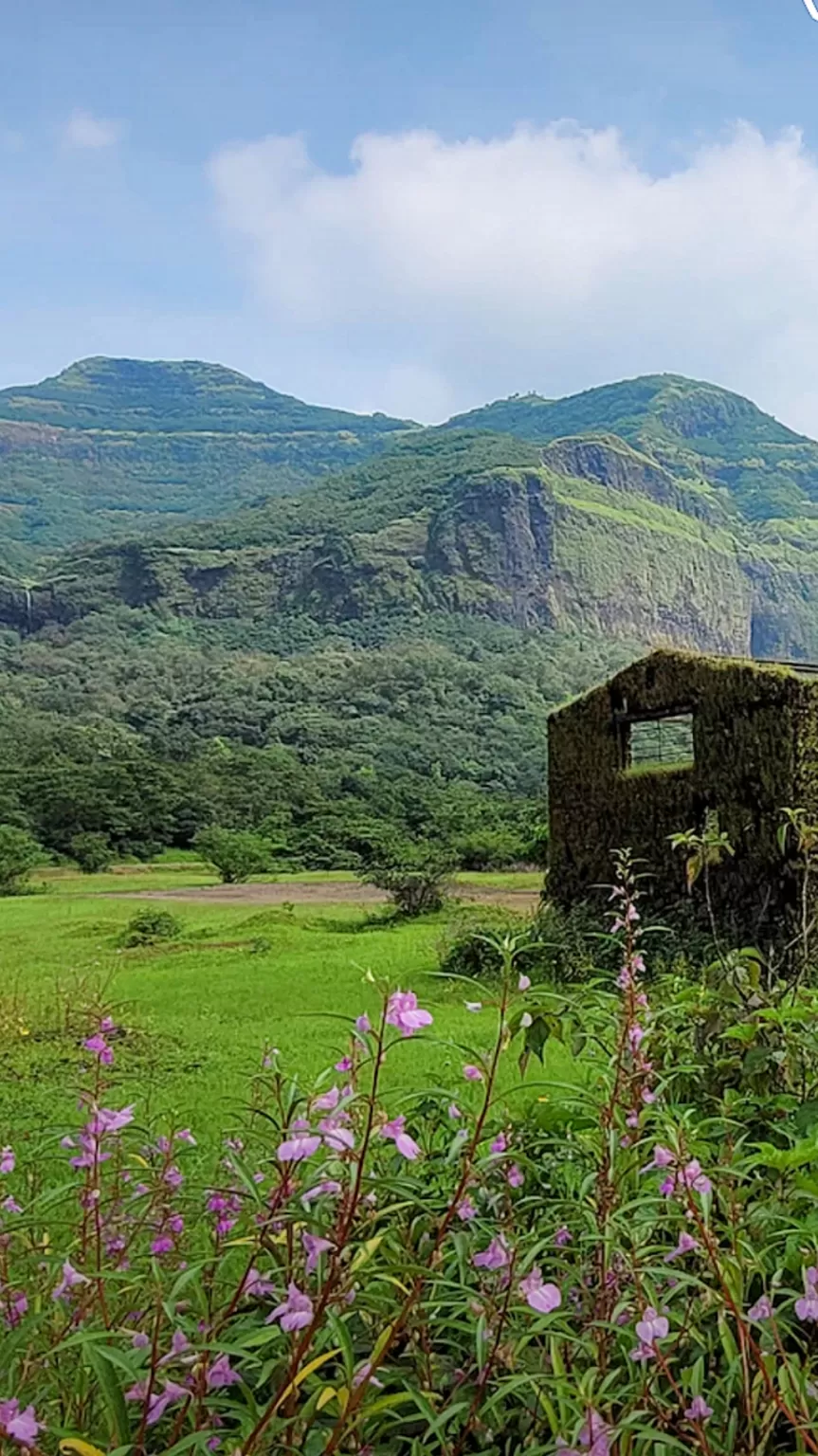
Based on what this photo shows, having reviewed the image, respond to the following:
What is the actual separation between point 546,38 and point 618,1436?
672cm

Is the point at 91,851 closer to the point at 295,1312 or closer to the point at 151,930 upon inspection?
the point at 151,930

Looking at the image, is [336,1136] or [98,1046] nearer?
[336,1136]

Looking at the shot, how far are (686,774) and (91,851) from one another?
22800 millimetres

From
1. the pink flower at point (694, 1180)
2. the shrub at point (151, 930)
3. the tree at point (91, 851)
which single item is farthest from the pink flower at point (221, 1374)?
the tree at point (91, 851)

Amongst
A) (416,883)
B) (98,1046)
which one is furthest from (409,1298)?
(416,883)

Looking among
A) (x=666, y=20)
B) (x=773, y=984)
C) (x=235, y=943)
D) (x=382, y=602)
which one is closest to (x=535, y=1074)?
(x=773, y=984)

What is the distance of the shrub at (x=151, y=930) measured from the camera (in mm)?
13547

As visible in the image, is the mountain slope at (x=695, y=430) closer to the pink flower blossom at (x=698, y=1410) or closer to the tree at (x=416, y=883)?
the tree at (x=416, y=883)

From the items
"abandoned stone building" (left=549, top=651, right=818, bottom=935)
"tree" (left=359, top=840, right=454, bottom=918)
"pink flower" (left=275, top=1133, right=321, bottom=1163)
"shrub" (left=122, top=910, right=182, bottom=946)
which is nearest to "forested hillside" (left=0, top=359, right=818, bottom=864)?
"tree" (left=359, top=840, right=454, bottom=918)

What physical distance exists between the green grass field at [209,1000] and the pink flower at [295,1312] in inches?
11.3

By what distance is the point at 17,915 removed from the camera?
17.4m

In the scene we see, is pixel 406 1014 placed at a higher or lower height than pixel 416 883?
higher

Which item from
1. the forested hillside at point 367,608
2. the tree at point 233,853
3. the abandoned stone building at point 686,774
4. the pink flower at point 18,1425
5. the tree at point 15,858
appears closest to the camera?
the pink flower at point 18,1425

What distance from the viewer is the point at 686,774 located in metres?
9.73
